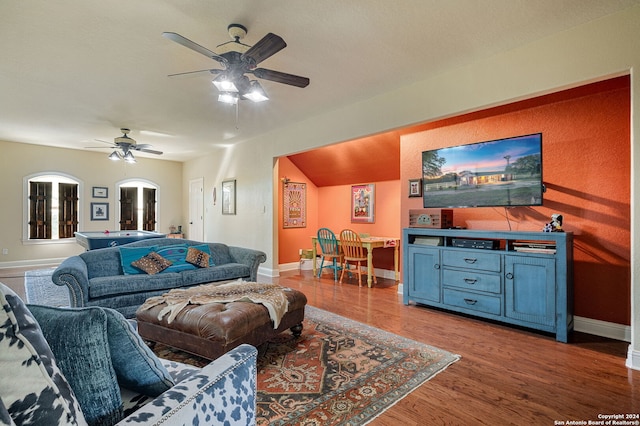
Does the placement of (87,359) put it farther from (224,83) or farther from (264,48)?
(224,83)

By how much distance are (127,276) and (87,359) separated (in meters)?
3.06

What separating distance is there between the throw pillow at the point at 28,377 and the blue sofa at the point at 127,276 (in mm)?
2803

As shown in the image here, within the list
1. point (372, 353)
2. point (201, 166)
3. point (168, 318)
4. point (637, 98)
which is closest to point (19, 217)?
point (201, 166)

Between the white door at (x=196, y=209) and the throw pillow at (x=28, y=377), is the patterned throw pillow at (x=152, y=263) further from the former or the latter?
the white door at (x=196, y=209)

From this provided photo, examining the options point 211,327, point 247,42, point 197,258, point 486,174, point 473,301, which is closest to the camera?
point 211,327

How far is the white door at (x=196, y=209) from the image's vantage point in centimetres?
844

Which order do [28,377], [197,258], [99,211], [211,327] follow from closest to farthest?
[28,377], [211,327], [197,258], [99,211]

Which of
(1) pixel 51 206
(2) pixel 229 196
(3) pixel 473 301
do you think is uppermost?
(2) pixel 229 196

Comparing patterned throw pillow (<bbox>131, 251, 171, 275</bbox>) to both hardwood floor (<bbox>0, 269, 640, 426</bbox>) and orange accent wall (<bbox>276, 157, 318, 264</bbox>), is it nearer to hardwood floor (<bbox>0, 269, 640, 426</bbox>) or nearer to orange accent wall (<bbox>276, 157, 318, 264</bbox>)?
hardwood floor (<bbox>0, 269, 640, 426</bbox>)

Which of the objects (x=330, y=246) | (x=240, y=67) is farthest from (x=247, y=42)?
(x=330, y=246)

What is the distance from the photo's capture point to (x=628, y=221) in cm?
300

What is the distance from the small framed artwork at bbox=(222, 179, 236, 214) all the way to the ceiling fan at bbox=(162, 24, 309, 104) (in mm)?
4242

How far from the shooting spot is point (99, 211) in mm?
7871

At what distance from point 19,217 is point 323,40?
25.7ft
